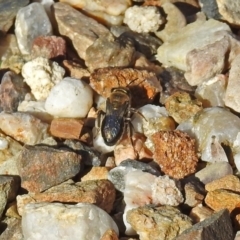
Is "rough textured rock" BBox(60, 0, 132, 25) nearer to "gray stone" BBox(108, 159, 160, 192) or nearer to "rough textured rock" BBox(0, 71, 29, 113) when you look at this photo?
"rough textured rock" BBox(0, 71, 29, 113)

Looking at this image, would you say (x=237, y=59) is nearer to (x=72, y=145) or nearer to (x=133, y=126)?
(x=133, y=126)

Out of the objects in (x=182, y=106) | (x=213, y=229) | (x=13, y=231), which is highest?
(x=213, y=229)

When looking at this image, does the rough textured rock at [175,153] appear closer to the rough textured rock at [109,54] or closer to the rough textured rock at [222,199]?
the rough textured rock at [222,199]

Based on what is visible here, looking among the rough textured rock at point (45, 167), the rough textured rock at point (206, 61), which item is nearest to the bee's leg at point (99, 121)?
the rough textured rock at point (45, 167)

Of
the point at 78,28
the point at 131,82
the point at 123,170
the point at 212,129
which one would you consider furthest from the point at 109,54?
the point at 123,170

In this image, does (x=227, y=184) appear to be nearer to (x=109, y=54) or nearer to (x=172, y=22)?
(x=109, y=54)

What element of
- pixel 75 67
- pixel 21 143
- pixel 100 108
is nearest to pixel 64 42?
pixel 75 67
